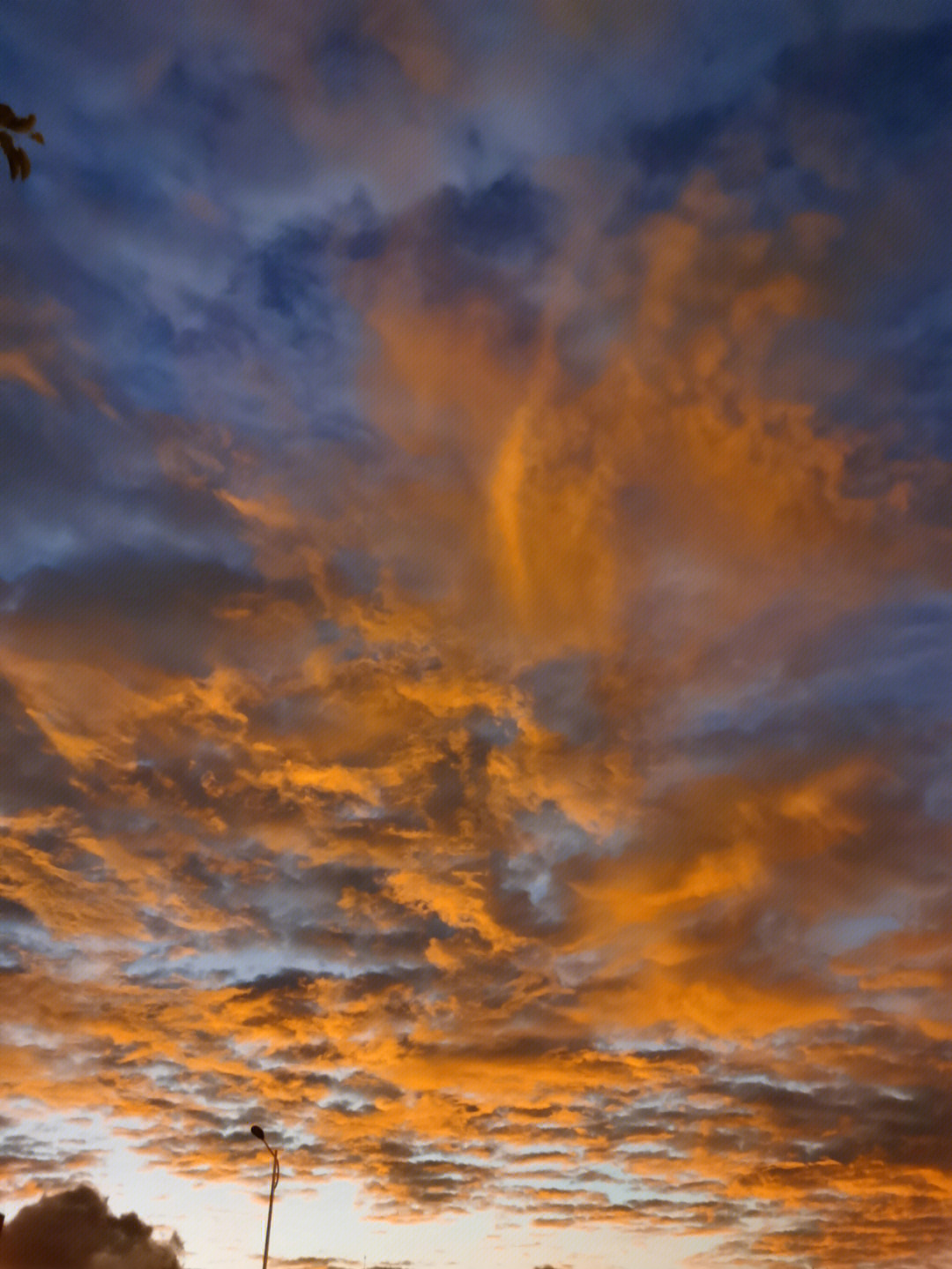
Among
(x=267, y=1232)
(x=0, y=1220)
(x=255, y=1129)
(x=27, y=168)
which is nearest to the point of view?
(x=27, y=168)

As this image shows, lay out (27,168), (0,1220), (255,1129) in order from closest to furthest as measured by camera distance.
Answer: (27,168), (255,1129), (0,1220)

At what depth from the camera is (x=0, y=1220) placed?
6744 centimetres

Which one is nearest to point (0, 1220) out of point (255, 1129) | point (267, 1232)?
point (267, 1232)

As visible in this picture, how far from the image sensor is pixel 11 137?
1049 cm

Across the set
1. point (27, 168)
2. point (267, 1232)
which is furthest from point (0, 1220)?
point (27, 168)

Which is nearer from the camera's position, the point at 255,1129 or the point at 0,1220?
the point at 255,1129

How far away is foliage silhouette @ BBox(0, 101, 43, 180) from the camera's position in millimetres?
10359

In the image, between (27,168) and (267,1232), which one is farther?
(267,1232)

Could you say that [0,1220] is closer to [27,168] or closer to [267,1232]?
[267,1232]

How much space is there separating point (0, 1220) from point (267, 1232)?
64.4 feet

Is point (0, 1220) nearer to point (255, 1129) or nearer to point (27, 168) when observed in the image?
point (255, 1129)

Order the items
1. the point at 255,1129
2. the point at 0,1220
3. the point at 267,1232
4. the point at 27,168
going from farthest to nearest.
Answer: the point at 0,1220 → the point at 267,1232 → the point at 255,1129 → the point at 27,168

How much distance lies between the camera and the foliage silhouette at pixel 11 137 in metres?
10.4

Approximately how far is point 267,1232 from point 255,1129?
40.9 ft
